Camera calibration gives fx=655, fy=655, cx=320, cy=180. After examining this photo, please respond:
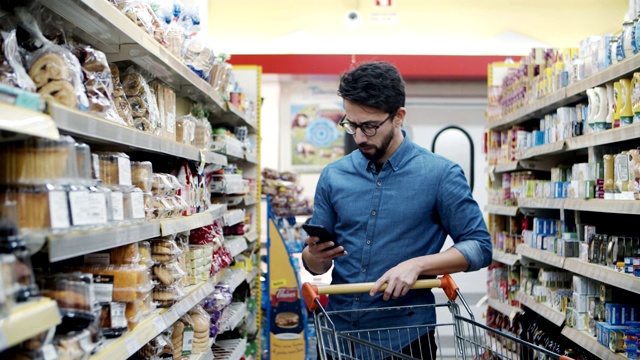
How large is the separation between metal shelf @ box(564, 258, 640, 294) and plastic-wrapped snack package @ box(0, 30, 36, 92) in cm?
240

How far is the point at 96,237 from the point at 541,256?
3158 mm

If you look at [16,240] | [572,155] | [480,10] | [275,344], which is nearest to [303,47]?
[480,10]

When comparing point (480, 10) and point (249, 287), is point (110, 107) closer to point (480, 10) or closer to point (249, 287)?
point (249, 287)

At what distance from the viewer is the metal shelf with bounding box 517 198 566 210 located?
3743 mm

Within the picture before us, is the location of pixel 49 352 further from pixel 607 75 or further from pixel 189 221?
pixel 607 75

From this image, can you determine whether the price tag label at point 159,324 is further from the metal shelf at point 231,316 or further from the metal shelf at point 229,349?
the metal shelf at point 229,349

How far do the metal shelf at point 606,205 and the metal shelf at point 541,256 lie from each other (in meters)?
0.34

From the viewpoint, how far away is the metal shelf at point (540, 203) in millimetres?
3743

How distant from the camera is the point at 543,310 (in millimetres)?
4004

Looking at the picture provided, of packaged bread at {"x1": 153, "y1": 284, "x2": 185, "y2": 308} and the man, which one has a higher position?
the man

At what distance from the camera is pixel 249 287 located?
5102mm

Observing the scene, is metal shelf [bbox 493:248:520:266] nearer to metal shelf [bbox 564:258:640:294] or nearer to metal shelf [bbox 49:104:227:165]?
metal shelf [bbox 564:258:640:294]

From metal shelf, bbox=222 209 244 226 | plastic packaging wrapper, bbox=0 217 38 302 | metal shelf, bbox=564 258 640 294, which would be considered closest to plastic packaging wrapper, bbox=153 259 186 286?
plastic packaging wrapper, bbox=0 217 38 302

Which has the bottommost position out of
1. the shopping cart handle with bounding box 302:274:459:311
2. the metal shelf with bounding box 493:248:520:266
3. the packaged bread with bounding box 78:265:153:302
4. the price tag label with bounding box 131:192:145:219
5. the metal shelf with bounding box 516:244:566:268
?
the metal shelf with bounding box 493:248:520:266
